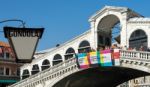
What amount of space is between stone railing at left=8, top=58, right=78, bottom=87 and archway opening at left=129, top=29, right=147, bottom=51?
5.43 metres

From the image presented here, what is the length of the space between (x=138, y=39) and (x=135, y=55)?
5146mm

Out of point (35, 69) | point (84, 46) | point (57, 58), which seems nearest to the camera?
point (84, 46)

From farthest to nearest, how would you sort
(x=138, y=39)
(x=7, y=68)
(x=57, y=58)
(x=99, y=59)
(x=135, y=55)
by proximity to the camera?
1. (x=7, y=68)
2. (x=57, y=58)
3. (x=138, y=39)
4. (x=99, y=59)
5. (x=135, y=55)

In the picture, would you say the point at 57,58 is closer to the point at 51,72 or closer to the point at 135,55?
the point at 51,72

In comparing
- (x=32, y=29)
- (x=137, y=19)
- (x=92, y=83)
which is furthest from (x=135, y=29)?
(x=32, y=29)

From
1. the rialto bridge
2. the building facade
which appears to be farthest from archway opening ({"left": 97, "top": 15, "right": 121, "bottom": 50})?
the building facade

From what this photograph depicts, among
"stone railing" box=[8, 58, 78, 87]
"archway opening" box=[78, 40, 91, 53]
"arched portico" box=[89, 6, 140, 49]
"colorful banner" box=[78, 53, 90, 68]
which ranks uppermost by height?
"arched portico" box=[89, 6, 140, 49]

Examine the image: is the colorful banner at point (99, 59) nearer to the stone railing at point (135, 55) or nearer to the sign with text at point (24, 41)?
the stone railing at point (135, 55)

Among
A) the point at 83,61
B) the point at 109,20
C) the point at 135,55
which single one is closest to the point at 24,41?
the point at 135,55

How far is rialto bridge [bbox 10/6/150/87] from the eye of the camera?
3577cm

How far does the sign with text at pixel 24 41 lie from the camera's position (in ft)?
17.5

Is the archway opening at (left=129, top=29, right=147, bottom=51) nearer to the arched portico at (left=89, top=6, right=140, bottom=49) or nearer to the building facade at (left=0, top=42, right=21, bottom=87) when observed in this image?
the arched portico at (left=89, top=6, right=140, bottom=49)

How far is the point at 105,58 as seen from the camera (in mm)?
36250

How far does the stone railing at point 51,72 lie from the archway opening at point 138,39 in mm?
5434
